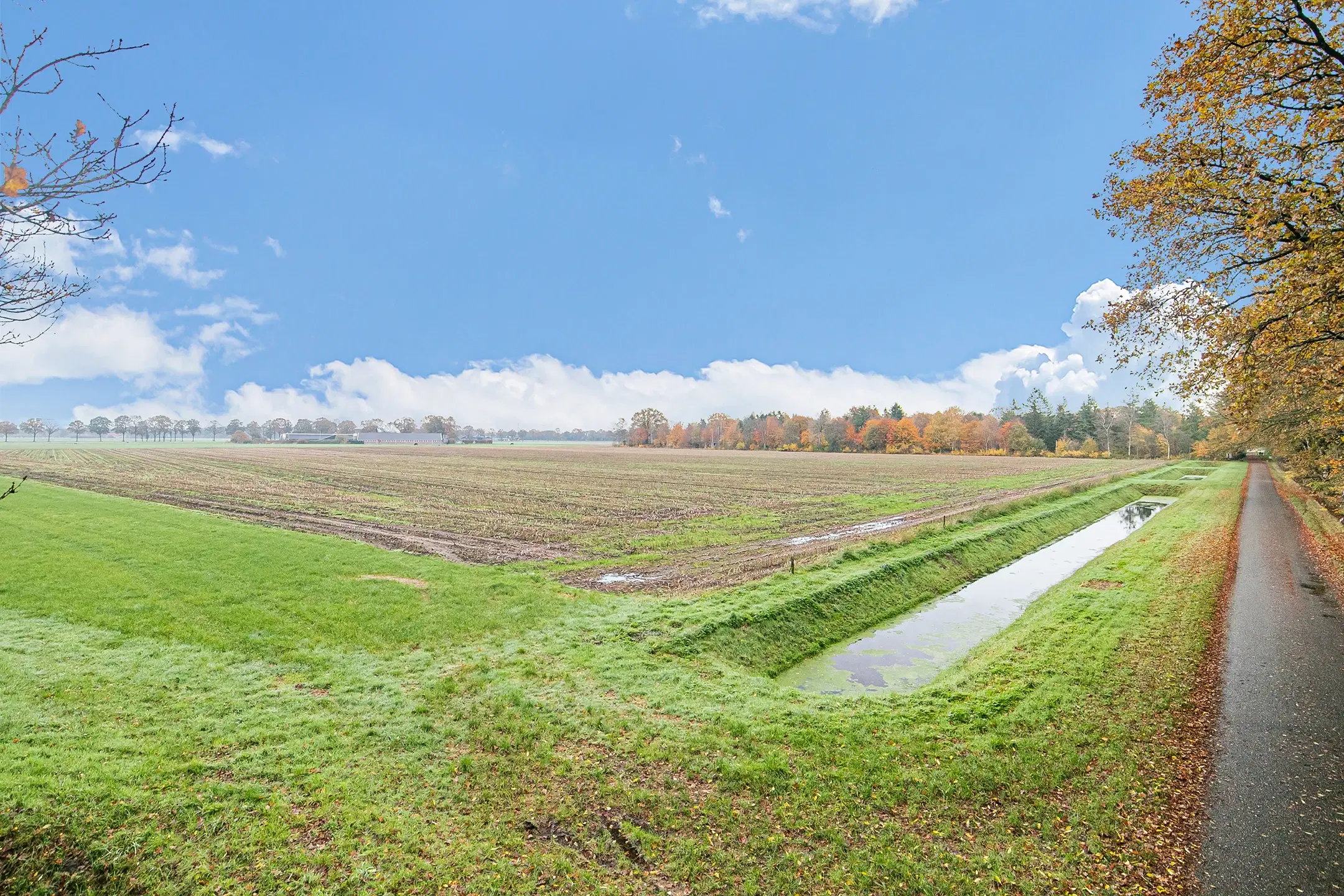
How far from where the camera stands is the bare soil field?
2077 cm

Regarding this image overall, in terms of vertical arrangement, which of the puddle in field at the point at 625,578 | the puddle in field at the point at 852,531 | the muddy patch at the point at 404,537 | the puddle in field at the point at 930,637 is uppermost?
the muddy patch at the point at 404,537

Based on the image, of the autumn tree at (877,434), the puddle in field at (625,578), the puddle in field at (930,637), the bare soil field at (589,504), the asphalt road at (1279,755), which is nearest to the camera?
the asphalt road at (1279,755)

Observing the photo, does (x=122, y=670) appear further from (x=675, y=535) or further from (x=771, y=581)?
(x=675, y=535)

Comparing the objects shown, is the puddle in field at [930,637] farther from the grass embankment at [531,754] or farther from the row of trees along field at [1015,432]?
the row of trees along field at [1015,432]

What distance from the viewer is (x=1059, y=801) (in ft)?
22.1

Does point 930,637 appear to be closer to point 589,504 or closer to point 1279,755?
point 1279,755

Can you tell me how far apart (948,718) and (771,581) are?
7.61 m

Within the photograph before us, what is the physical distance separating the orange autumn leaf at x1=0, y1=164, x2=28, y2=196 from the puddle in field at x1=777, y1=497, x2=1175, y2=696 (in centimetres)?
1191

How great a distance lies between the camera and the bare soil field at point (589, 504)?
2077 centimetres

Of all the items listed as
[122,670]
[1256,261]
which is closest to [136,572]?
[122,670]

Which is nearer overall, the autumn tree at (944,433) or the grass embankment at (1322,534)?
the grass embankment at (1322,534)

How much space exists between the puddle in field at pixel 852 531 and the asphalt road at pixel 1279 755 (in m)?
12.9

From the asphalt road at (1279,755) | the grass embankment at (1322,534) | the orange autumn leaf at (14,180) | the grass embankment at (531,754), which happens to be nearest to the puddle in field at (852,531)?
the grass embankment at (531,754)

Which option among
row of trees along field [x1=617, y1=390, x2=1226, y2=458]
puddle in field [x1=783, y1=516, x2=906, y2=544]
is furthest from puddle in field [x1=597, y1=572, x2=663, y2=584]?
row of trees along field [x1=617, y1=390, x2=1226, y2=458]
